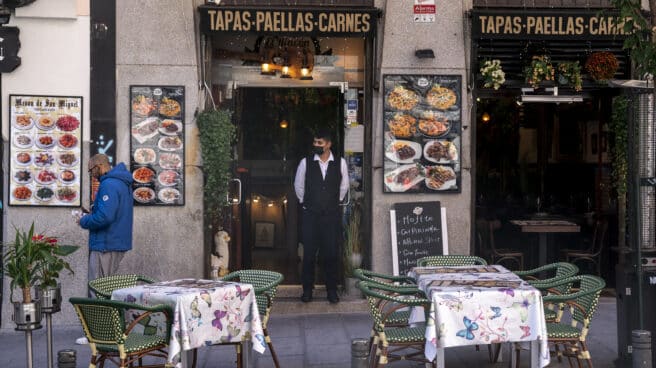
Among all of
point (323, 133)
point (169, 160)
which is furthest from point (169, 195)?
point (323, 133)

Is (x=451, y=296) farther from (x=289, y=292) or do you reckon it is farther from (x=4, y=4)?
(x=4, y=4)

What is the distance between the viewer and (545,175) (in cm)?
1255

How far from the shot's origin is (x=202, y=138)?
1092 cm

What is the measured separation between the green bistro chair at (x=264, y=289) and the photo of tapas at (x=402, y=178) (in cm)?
328

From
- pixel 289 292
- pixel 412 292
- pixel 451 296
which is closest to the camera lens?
pixel 451 296

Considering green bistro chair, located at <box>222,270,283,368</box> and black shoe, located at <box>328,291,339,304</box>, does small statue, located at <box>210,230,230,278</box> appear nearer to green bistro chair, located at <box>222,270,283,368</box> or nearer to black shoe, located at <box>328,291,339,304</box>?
black shoe, located at <box>328,291,339,304</box>

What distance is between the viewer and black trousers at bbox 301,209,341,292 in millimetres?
11352

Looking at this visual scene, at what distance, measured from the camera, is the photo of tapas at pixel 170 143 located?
433 inches

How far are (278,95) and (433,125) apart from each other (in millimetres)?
2104

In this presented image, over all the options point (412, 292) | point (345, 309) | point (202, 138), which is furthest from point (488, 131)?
point (412, 292)

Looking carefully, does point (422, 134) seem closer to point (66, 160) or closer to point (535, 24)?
point (535, 24)

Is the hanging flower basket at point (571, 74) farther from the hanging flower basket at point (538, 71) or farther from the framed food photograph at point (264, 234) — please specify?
the framed food photograph at point (264, 234)

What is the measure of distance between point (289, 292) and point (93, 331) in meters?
5.08

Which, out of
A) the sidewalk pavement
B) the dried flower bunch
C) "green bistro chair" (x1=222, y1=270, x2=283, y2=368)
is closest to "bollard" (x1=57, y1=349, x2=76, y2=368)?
"green bistro chair" (x1=222, y1=270, x2=283, y2=368)
